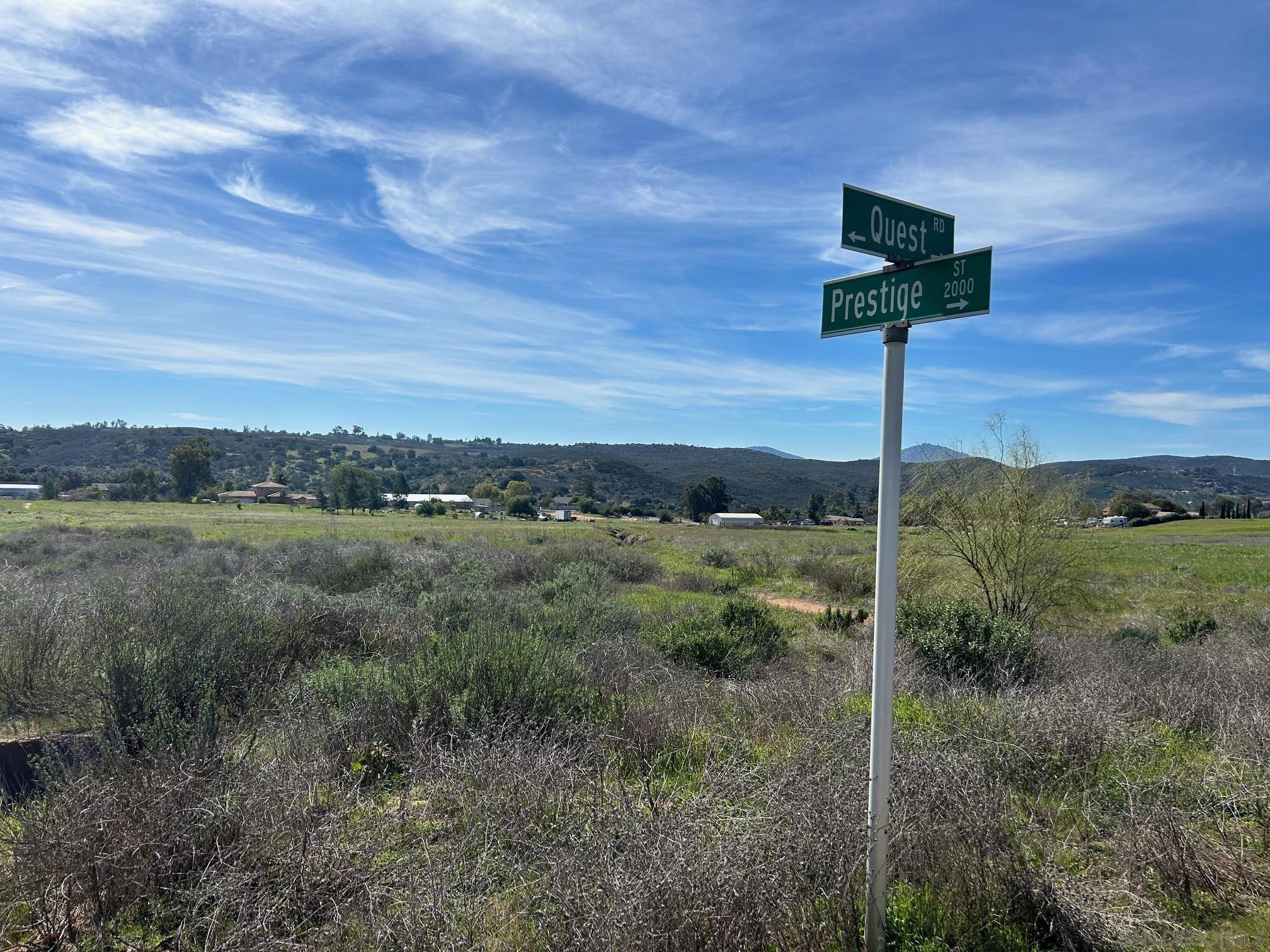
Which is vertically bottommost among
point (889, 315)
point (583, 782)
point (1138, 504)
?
point (583, 782)

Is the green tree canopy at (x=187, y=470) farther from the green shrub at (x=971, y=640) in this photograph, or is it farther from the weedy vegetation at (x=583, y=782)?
the green shrub at (x=971, y=640)

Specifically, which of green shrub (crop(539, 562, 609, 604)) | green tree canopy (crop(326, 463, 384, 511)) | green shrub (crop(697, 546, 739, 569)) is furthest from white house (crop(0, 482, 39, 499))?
green shrub (crop(539, 562, 609, 604))

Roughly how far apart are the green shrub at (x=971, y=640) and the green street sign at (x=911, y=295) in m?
5.95

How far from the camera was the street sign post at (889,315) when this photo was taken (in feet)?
9.53

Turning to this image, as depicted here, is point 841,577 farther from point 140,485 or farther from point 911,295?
point 140,485

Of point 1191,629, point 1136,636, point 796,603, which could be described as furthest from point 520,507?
point 1136,636

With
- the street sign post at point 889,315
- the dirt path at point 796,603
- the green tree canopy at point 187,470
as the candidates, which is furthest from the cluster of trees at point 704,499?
the street sign post at point 889,315

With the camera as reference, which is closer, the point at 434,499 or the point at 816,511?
the point at 434,499

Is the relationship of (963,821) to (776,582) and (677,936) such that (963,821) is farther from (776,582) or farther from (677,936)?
(776,582)

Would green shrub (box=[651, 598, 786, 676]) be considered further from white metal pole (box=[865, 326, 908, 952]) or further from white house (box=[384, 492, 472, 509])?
white house (box=[384, 492, 472, 509])

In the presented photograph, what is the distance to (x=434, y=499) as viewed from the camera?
7531 centimetres

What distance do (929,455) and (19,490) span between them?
57.1m

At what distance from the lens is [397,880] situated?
3.27 meters

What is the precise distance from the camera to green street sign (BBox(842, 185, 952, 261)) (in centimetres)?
299
